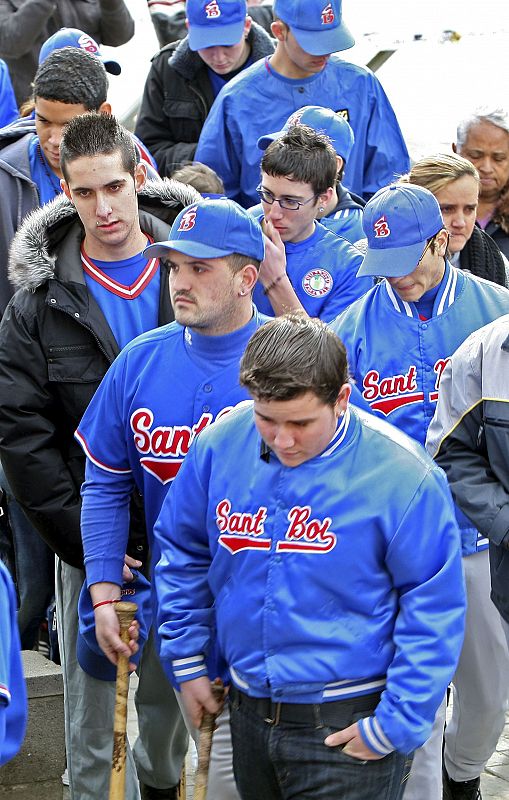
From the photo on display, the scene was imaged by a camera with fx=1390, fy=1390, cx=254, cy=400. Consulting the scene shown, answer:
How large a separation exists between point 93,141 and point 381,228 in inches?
44.0

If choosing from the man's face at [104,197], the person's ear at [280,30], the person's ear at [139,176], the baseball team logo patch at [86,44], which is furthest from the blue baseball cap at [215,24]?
the man's face at [104,197]

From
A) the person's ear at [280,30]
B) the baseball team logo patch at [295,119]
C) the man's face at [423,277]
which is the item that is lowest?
the man's face at [423,277]

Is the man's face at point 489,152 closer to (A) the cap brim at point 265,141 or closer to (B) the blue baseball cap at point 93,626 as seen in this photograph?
(A) the cap brim at point 265,141

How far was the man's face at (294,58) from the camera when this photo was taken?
693 centimetres

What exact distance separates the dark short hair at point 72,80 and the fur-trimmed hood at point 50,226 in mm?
787

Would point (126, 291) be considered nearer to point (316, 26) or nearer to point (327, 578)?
point (327, 578)

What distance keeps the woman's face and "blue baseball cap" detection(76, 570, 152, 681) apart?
6.56 ft

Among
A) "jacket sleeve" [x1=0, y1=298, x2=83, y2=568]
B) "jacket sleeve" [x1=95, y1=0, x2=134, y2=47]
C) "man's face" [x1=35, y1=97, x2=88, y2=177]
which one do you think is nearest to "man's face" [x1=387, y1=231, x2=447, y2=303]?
"jacket sleeve" [x1=0, y1=298, x2=83, y2=568]

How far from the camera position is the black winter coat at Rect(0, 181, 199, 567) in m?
4.97

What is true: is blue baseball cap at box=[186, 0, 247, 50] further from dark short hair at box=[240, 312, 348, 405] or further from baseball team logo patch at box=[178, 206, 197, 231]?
dark short hair at box=[240, 312, 348, 405]

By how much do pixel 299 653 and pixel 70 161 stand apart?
2.20m

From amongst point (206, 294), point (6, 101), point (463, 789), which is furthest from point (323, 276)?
point (6, 101)

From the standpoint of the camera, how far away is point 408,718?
144 inches

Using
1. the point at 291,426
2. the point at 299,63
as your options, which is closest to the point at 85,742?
the point at 291,426
